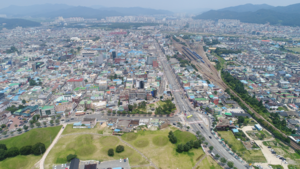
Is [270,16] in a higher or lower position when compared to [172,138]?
higher

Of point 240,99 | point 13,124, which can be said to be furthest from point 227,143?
point 13,124

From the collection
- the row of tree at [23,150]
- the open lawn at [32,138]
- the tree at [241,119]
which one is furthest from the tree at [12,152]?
the tree at [241,119]

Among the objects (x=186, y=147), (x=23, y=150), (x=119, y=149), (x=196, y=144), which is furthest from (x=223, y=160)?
(x=23, y=150)

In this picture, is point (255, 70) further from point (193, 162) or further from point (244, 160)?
point (193, 162)

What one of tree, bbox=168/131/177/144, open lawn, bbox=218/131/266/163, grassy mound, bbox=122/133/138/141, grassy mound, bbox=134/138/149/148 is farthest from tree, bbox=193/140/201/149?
grassy mound, bbox=122/133/138/141

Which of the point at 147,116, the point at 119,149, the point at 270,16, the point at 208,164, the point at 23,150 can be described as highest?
the point at 270,16

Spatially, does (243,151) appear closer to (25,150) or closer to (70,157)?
(70,157)

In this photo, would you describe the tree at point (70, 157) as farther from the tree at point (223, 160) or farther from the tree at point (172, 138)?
the tree at point (223, 160)
